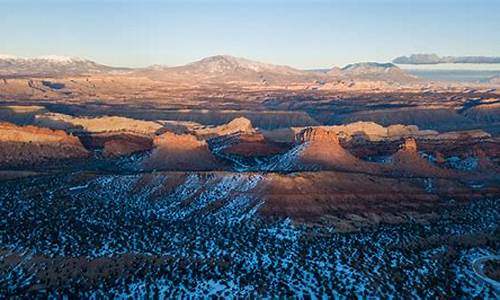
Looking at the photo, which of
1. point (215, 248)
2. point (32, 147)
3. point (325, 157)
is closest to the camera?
point (215, 248)

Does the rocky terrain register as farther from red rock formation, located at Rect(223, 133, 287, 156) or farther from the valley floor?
red rock formation, located at Rect(223, 133, 287, 156)

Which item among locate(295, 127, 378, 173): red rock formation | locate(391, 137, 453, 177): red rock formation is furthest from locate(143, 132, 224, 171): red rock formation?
locate(391, 137, 453, 177): red rock formation

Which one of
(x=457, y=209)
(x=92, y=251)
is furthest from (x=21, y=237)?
(x=457, y=209)

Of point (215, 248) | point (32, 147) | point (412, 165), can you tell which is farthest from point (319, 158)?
point (32, 147)

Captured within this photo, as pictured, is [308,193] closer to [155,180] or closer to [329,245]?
[329,245]

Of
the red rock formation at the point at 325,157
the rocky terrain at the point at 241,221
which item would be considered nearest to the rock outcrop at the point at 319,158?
the red rock formation at the point at 325,157

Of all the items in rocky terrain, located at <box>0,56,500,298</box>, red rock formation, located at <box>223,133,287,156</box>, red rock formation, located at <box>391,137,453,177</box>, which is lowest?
red rock formation, located at <box>223,133,287,156</box>

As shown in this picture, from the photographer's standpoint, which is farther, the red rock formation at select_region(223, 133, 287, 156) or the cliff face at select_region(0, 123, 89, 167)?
the red rock formation at select_region(223, 133, 287, 156)

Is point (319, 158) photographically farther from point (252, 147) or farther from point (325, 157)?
point (252, 147)

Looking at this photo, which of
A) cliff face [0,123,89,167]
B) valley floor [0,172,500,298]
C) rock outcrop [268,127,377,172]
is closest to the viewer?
valley floor [0,172,500,298]

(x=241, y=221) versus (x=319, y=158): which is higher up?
(x=319, y=158)
